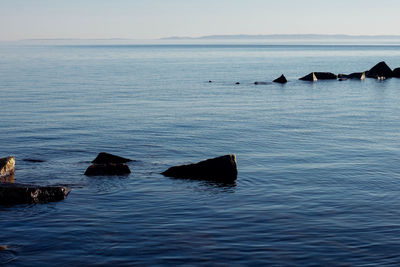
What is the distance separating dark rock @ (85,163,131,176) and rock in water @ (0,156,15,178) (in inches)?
139

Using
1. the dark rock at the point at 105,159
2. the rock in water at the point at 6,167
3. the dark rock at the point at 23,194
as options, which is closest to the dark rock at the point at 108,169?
the dark rock at the point at 105,159

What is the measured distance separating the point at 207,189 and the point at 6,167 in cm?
954

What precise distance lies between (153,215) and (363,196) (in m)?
8.78

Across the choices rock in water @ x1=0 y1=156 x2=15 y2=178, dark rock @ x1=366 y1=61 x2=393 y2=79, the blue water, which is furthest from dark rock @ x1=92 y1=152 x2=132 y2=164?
dark rock @ x1=366 y1=61 x2=393 y2=79

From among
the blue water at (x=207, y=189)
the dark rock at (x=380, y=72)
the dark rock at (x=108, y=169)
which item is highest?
the dark rock at (x=380, y=72)

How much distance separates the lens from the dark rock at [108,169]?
24359 millimetres

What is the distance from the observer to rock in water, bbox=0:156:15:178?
78.0ft

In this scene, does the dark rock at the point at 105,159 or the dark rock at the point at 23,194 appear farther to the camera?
the dark rock at the point at 105,159

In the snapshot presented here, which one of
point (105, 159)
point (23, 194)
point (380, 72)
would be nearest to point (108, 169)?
point (105, 159)

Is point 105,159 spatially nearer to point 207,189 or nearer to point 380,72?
point 207,189

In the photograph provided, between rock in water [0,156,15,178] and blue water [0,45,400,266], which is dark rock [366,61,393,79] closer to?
blue water [0,45,400,266]

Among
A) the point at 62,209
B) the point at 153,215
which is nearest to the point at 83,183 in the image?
the point at 62,209

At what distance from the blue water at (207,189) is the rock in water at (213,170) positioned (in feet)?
2.19

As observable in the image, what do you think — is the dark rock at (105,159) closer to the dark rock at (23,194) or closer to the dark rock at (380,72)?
the dark rock at (23,194)
